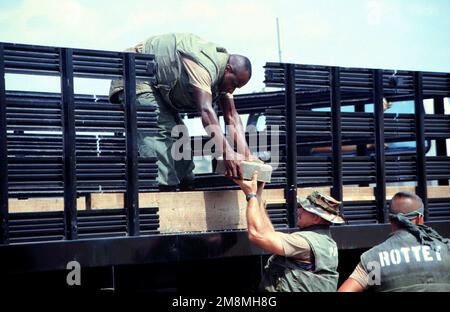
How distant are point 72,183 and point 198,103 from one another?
98 cm

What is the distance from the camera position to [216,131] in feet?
16.6

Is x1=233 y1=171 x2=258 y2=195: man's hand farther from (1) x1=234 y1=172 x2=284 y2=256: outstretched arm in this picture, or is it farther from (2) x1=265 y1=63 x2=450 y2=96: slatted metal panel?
(2) x1=265 y1=63 x2=450 y2=96: slatted metal panel

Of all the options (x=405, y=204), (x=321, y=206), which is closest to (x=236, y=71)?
(x=321, y=206)

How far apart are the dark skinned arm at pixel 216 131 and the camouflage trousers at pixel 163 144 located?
0.96 feet

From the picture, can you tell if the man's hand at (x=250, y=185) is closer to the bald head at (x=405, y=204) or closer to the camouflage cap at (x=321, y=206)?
the camouflage cap at (x=321, y=206)

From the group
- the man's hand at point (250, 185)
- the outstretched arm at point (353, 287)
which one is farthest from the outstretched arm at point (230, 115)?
the outstretched arm at point (353, 287)

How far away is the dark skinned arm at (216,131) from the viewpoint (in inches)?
197

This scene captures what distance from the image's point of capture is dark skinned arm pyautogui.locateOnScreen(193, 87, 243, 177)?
16.4ft

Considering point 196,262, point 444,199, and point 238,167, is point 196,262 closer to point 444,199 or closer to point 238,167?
point 238,167

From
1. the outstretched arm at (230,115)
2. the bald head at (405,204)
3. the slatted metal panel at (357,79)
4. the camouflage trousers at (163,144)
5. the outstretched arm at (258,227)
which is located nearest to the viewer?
the outstretched arm at (258,227)

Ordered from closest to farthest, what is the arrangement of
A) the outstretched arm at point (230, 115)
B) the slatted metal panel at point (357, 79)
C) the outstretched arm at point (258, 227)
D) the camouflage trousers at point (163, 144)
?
the outstretched arm at point (258, 227)
the camouflage trousers at point (163, 144)
the slatted metal panel at point (357, 79)
the outstretched arm at point (230, 115)

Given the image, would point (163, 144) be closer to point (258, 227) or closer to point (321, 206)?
point (258, 227)

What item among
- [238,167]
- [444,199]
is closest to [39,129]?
[238,167]

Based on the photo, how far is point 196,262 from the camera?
5355 millimetres
